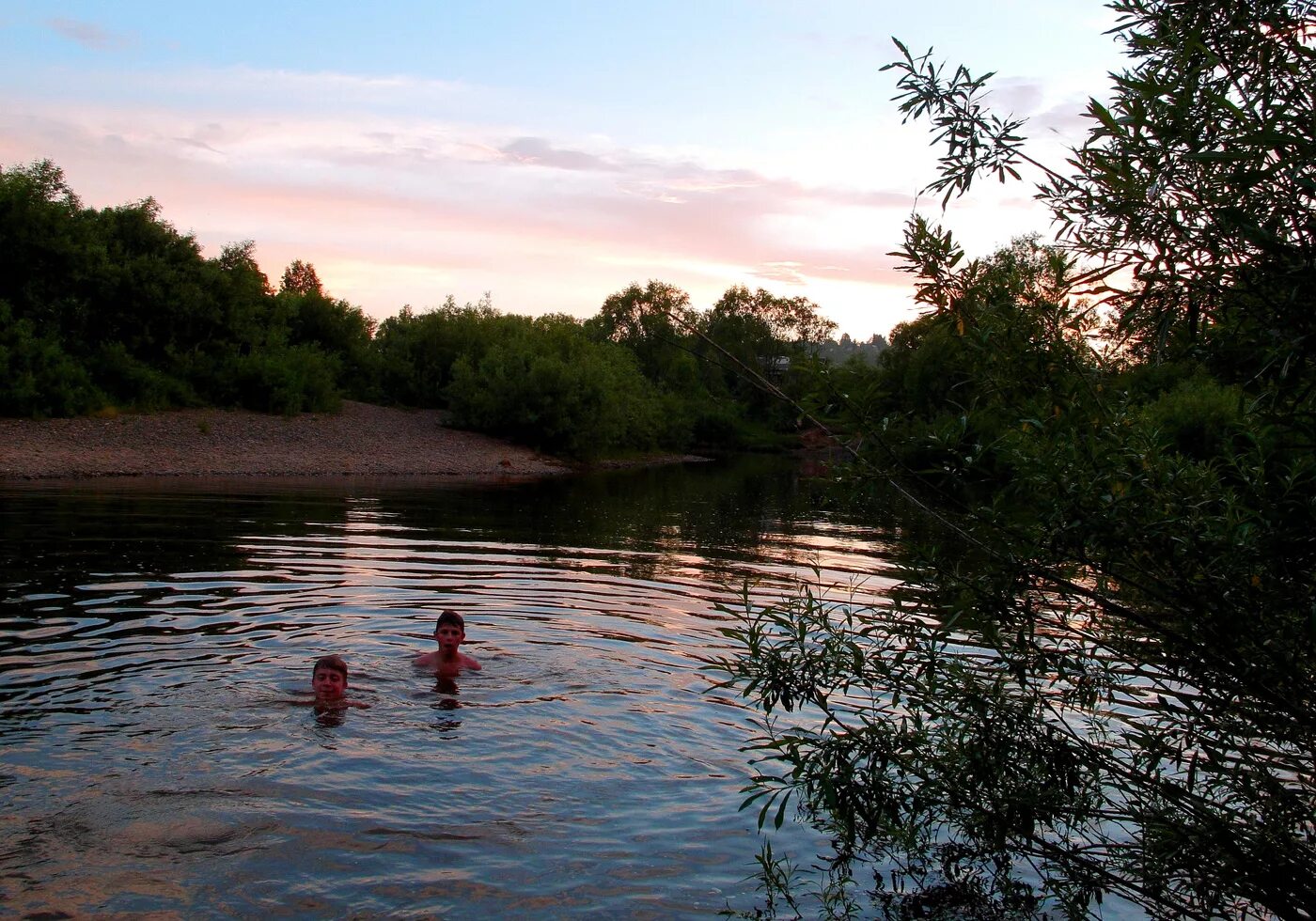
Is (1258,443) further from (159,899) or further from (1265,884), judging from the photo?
(159,899)

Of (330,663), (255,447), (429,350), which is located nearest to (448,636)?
(330,663)

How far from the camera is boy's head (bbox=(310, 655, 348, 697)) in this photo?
393 inches

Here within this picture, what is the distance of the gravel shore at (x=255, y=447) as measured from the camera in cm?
3555

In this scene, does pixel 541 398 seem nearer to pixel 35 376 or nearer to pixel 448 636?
pixel 35 376

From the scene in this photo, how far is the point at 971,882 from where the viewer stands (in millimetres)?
6605

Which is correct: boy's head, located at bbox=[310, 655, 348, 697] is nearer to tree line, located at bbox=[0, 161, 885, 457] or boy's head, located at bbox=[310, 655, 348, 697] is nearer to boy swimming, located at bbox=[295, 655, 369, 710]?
boy swimming, located at bbox=[295, 655, 369, 710]

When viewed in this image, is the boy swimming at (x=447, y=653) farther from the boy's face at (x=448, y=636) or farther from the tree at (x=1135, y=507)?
the tree at (x=1135, y=507)

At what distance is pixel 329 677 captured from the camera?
10000mm

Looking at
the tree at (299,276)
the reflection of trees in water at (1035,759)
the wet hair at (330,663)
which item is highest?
the tree at (299,276)

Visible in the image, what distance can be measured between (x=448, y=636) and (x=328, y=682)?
1473mm

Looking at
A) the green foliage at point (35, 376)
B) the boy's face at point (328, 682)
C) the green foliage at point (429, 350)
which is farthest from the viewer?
the green foliage at point (429, 350)

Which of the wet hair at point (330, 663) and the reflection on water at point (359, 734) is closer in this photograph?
the reflection on water at point (359, 734)

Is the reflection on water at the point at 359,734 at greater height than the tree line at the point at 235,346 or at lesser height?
lesser

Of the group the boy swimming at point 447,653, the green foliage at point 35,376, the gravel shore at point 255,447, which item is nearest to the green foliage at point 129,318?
the green foliage at point 35,376
